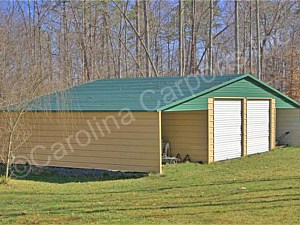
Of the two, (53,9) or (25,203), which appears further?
(53,9)

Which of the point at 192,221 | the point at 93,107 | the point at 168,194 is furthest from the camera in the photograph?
the point at 93,107

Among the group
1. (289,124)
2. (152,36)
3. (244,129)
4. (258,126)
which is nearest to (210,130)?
(244,129)

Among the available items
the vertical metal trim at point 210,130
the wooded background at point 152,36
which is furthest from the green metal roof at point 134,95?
the wooded background at point 152,36

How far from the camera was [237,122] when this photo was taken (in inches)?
594

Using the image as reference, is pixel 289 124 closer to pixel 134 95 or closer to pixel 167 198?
pixel 134 95

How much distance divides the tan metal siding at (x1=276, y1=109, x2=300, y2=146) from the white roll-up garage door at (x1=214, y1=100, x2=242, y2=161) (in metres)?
4.75

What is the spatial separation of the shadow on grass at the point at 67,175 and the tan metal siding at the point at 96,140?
0.59 feet

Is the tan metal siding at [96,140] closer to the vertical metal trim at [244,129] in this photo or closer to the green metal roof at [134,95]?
the green metal roof at [134,95]

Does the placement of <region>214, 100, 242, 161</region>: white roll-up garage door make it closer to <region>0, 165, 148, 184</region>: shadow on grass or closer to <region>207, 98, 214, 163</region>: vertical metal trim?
<region>207, 98, 214, 163</region>: vertical metal trim

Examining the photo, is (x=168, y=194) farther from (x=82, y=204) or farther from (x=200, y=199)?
(x=82, y=204)

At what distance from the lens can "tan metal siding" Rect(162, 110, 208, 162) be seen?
1410cm

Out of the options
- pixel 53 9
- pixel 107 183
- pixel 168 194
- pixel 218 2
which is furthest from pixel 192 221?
pixel 218 2

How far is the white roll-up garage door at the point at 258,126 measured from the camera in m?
15.8

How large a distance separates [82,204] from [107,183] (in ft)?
9.20
